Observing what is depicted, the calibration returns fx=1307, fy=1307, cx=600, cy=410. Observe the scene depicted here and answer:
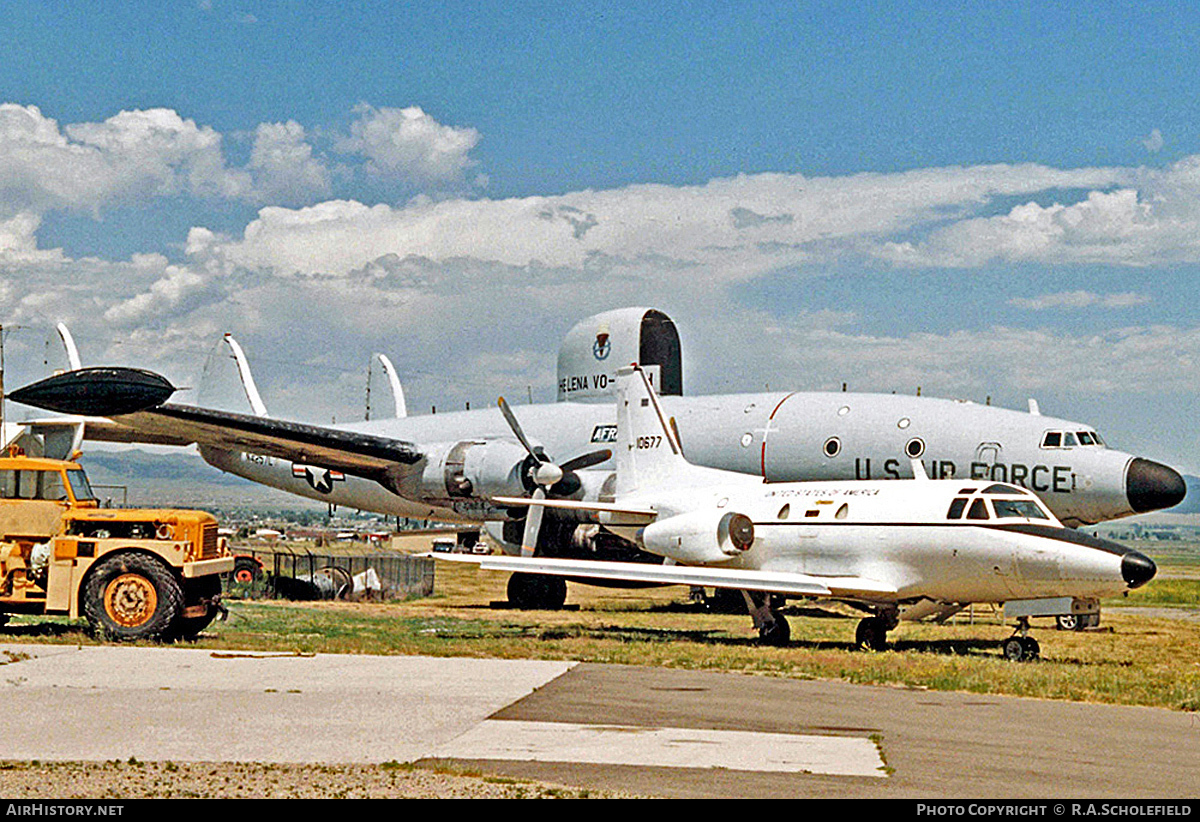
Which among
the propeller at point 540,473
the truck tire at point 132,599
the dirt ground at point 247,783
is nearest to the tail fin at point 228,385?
the propeller at point 540,473

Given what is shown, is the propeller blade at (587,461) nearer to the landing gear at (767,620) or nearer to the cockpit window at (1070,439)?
the landing gear at (767,620)

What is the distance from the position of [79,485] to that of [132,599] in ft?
7.46

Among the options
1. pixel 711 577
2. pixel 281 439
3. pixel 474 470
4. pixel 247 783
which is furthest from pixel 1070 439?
pixel 247 783

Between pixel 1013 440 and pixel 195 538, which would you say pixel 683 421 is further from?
pixel 195 538

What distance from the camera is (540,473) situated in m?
27.1

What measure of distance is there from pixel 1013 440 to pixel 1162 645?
14.4 ft

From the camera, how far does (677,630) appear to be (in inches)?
869

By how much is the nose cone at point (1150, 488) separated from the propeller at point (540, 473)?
35.3 ft

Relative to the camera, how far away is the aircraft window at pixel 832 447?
25.2 m

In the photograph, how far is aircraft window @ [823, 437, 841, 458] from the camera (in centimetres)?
2516

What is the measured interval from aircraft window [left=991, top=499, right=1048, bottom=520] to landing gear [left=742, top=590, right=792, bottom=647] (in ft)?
12.1

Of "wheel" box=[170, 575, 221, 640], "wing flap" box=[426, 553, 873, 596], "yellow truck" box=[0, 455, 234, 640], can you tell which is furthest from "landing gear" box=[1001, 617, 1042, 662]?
"wheel" box=[170, 575, 221, 640]

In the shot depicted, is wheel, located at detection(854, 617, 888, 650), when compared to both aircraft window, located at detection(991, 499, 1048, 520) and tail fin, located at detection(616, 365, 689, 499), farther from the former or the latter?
tail fin, located at detection(616, 365, 689, 499)

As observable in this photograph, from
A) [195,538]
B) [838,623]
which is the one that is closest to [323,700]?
[195,538]
